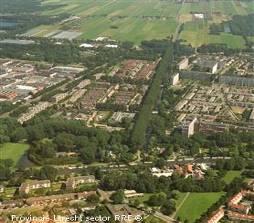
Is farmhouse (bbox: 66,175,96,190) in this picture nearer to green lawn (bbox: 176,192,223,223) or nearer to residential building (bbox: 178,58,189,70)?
green lawn (bbox: 176,192,223,223)

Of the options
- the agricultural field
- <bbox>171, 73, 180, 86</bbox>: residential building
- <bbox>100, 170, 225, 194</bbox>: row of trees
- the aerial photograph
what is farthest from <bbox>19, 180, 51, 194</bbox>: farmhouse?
the agricultural field

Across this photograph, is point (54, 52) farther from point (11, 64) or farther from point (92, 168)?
point (92, 168)

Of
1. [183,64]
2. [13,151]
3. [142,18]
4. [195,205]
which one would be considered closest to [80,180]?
[195,205]

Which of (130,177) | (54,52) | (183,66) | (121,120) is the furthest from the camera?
(54,52)

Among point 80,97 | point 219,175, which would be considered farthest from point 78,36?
point 219,175

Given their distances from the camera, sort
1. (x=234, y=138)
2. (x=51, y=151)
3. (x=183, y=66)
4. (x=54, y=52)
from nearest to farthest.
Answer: (x=51, y=151)
(x=234, y=138)
(x=183, y=66)
(x=54, y=52)

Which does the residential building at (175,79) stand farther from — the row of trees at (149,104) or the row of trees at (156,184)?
the row of trees at (156,184)

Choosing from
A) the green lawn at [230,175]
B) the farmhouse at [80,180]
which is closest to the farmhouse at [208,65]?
the green lawn at [230,175]

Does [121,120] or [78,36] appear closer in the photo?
[121,120]
